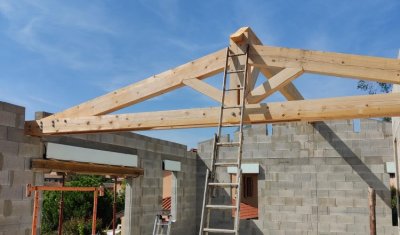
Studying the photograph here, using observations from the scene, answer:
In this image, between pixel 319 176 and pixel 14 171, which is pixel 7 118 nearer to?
pixel 14 171

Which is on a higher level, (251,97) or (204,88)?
(204,88)

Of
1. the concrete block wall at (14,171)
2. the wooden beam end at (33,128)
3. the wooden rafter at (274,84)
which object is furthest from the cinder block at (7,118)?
the wooden rafter at (274,84)

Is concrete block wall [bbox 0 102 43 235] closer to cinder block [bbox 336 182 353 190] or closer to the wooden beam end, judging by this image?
the wooden beam end

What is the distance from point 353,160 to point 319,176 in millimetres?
985

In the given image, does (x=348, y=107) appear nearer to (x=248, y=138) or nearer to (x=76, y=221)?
(x=248, y=138)

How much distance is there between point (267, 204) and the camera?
12125mm

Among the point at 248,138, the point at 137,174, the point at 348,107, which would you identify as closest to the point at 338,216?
the point at 248,138

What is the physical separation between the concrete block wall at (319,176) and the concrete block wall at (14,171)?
6.98 metres

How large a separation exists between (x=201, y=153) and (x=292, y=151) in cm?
283

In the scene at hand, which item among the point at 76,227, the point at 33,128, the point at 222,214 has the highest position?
the point at 33,128

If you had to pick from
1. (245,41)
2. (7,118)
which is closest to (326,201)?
(245,41)

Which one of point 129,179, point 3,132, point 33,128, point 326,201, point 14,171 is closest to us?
point 3,132

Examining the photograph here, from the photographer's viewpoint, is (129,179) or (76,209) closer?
(129,179)

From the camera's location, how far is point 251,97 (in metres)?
6.02
